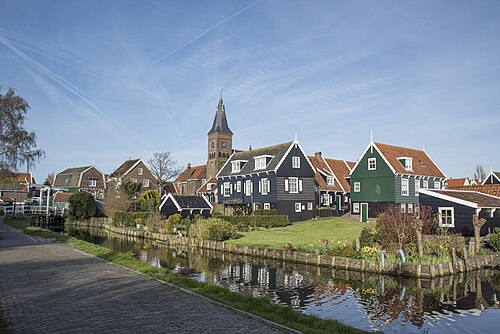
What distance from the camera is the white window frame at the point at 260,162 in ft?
155

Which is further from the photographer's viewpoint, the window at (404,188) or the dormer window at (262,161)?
the dormer window at (262,161)

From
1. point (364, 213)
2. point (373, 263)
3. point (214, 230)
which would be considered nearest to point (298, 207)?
point (364, 213)

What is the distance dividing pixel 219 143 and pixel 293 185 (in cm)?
3059

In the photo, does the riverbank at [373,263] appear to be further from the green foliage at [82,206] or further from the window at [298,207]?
the green foliage at [82,206]

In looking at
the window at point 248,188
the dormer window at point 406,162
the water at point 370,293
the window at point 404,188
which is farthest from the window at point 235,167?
the water at point 370,293

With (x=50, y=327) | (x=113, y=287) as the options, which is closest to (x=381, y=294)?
(x=113, y=287)

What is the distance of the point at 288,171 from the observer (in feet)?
151

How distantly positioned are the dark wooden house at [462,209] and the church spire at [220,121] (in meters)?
48.7

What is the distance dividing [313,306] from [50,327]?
8107mm

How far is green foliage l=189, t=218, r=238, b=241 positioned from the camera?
32.1 metres

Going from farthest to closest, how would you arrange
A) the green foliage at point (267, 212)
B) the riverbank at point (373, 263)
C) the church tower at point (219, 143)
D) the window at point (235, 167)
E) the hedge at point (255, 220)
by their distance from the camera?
the church tower at point (219, 143), the window at point (235, 167), the green foliage at point (267, 212), the hedge at point (255, 220), the riverbank at point (373, 263)

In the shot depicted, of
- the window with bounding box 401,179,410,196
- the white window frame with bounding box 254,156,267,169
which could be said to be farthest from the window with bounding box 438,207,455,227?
the white window frame with bounding box 254,156,267,169

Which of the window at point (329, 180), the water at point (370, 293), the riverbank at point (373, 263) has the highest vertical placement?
the window at point (329, 180)

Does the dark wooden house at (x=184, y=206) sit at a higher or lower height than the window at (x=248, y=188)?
lower
